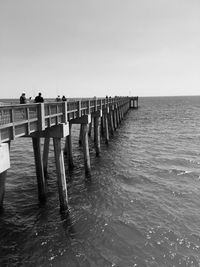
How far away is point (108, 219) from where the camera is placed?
11688 millimetres

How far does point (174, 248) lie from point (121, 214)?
10.4 feet

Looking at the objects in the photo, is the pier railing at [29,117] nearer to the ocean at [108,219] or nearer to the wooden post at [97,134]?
the ocean at [108,219]

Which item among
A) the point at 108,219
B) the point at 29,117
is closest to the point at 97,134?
the point at 108,219

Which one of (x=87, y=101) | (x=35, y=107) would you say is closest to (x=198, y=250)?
(x=35, y=107)

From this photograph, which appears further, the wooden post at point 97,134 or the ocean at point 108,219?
the wooden post at point 97,134

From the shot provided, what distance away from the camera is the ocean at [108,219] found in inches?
359

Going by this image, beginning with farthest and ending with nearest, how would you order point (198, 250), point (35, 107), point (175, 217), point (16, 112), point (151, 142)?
point (151, 142) → point (175, 217) → point (35, 107) → point (198, 250) → point (16, 112)

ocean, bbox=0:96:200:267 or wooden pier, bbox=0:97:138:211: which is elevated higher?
wooden pier, bbox=0:97:138:211

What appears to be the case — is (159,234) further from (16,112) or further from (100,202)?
(16,112)

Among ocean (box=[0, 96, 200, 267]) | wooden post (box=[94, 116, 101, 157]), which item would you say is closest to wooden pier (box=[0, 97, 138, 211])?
ocean (box=[0, 96, 200, 267])

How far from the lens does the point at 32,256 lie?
29.9ft

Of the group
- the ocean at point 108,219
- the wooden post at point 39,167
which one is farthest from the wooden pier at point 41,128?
the ocean at point 108,219

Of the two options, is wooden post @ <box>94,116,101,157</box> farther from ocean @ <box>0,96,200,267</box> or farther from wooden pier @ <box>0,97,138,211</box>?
wooden pier @ <box>0,97,138,211</box>

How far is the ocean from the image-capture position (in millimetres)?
9109
